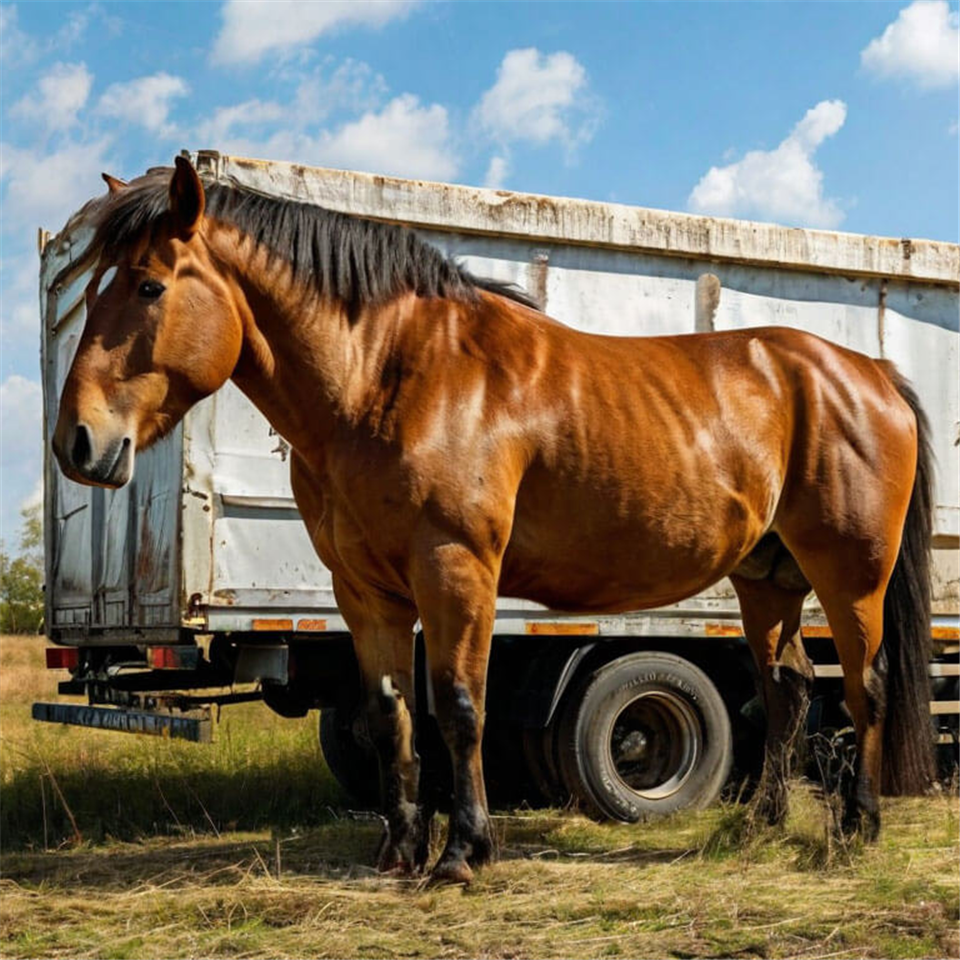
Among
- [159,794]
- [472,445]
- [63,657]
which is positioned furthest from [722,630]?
[63,657]

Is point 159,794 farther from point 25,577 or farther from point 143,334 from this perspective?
point 25,577

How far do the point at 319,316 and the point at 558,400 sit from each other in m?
0.95

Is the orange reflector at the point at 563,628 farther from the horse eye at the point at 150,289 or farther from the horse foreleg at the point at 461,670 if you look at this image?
the horse eye at the point at 150,289

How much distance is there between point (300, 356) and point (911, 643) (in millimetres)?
2998

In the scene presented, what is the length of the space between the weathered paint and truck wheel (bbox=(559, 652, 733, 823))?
26cm

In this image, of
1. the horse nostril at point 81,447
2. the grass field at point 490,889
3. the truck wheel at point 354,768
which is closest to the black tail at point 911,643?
the grass field at point 490,889

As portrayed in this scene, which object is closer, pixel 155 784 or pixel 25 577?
pixel 155 784

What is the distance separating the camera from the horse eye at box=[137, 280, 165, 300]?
4.55 m

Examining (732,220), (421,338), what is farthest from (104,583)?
(732,220)

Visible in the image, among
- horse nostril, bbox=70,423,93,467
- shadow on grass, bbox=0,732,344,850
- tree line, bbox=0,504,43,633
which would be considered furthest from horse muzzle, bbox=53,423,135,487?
tree line, bbox=0,504,43,633

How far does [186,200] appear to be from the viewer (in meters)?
4.57

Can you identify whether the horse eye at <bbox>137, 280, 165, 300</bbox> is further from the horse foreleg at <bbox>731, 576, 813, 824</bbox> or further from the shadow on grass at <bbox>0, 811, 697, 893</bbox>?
the horse foreleg at <bbox>731, 576, 813, 824</bbox>

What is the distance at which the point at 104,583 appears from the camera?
24.4 feet

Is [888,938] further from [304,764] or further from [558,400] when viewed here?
[304,764]
